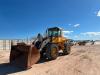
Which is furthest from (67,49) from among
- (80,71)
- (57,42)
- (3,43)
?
(3,43)

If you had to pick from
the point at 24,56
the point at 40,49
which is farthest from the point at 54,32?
the point at 24,56

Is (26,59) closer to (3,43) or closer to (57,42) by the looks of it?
(57,42)

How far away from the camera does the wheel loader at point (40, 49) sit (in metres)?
10.0

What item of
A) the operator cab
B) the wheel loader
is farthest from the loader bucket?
the operator cab

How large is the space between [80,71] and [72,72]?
43cm

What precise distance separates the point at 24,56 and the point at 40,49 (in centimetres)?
235

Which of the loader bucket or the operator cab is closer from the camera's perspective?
the loader bucket

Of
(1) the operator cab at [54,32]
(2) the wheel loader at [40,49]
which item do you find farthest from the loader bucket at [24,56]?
(1) the operator cab at [54,32]

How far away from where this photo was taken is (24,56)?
10.3 metres

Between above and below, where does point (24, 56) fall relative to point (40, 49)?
below

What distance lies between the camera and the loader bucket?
387 inches

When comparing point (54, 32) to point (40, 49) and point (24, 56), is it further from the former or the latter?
point (24, 56)

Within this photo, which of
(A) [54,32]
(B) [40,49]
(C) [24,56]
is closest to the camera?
(C) [24,56]

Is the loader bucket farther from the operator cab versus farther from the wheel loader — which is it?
the operator cab
